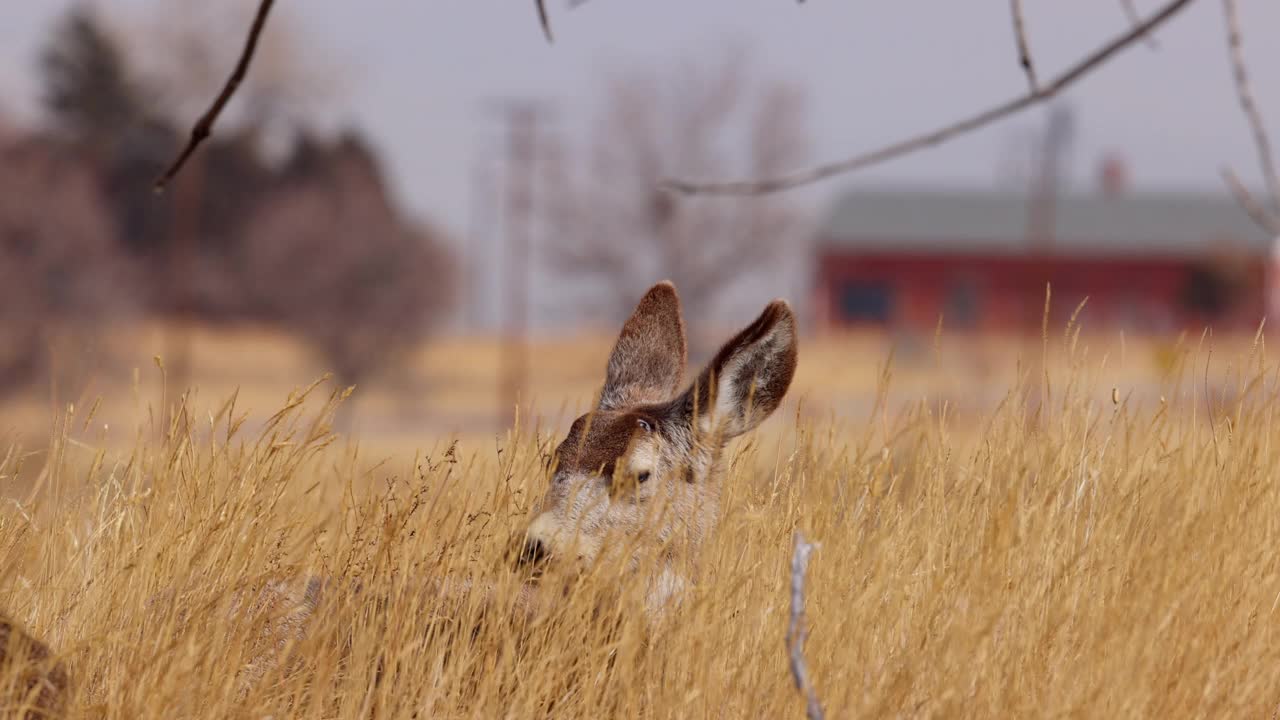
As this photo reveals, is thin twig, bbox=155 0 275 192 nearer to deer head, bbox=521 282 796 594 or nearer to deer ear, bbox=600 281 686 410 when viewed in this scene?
deer head, bbox=521 282 796 594

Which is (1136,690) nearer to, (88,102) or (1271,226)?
(1271,226)

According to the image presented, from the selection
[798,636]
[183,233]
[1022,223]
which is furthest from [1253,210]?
[1022,223]

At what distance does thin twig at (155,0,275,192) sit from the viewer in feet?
10.8

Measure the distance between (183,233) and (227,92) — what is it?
46.6 meters

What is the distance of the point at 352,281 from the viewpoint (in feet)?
144

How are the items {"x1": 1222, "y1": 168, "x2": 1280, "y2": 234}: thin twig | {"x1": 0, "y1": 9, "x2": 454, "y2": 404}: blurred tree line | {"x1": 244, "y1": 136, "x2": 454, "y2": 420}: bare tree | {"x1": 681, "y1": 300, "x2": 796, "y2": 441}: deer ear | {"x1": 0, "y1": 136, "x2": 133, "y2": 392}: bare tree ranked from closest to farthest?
{"x1": 1222, "y1": 168, "x2": 1280, "y2": 234}: thin twig
{"x1": 681, "y1": 300, "x2": 796, "y2": 441}: deer ear
{"x1": 0, "y1": 136, "x2": 133, "y2": 392}: bare tree
{"x1": 0, "y1": 9, "x2": 454, "y2": 404}: blurred tree line
{"x1": 244, "y1": 136, "x2": 454, "y2": 420}: bare tree

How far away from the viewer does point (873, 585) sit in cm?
384

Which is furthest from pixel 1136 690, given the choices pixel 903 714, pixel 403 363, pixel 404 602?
pixel 403 363

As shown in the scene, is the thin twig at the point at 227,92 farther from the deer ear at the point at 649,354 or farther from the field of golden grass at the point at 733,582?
the deer ear at the point at 649,354

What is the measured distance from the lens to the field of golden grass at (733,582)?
3773 millimetres

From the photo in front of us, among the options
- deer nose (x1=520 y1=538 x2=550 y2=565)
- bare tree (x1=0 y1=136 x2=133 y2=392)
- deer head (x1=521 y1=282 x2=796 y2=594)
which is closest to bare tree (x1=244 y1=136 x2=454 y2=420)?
bare tree (x1=0 y1=136 x2=133 y2=392)

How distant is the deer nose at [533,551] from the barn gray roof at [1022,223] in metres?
58.5

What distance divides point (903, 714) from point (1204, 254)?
62520 millimetres

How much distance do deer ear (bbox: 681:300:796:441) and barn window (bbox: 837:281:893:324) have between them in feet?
187
